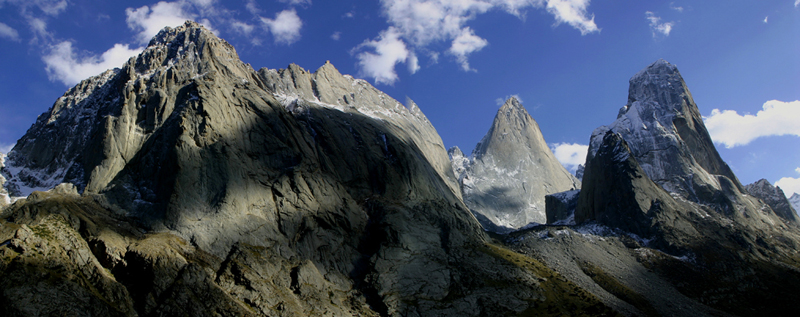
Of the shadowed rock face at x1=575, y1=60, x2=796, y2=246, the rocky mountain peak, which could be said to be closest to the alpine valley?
the rocky mountain peak

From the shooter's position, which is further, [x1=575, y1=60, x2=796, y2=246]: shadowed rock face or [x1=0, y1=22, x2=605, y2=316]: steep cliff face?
[x1=575, y1=60, x2=796, y2=246]: shadowed rock face

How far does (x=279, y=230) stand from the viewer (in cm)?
9638

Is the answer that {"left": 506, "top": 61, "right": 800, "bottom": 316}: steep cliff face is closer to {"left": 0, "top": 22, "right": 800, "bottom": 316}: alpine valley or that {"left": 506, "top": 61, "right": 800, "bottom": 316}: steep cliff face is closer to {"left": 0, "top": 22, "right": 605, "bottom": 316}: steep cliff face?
{"left": 0, "top": 22, "right": 800, "bottom": 316}: alpine valley

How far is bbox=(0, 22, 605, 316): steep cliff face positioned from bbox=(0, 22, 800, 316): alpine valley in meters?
0.40

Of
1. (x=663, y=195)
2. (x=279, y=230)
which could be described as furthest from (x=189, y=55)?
(x=663, y=195)

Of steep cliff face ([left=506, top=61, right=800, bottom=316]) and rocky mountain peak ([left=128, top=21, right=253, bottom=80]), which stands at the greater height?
rocky mountain peak ([left=128, top=21, right=253, bottom=80])

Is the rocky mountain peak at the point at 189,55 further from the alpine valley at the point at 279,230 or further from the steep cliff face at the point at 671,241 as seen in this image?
the steep cliff face at the point at 671,241

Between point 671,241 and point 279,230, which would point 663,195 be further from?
point 279,230

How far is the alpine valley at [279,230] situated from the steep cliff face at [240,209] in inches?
15.6

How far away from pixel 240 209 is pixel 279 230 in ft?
29.1

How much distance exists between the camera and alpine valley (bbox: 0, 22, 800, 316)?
69.6 m

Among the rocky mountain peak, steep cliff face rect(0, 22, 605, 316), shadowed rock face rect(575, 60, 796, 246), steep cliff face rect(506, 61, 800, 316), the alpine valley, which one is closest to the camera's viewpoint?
the alpine valley

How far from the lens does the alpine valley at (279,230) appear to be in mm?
69625

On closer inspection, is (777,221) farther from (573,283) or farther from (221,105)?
(221,105)
